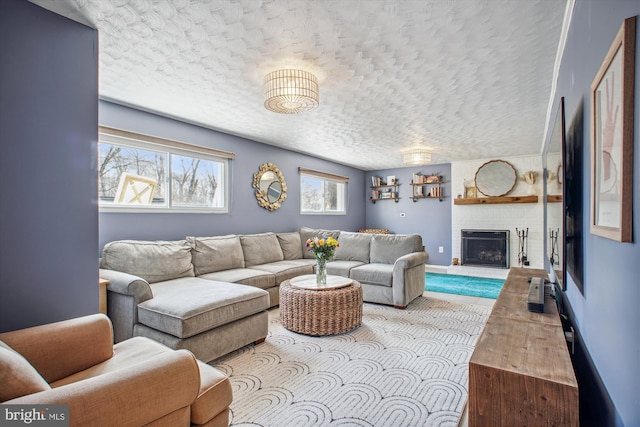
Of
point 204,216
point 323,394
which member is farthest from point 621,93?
point 204,216

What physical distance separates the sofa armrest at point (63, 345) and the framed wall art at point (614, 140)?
6.90ft

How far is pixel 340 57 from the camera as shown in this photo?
2340mm

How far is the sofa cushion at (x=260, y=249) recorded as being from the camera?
421cm

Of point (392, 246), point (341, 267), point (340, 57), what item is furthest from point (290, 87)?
point (392, 246)

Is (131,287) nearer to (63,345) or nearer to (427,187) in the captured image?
(63,345)

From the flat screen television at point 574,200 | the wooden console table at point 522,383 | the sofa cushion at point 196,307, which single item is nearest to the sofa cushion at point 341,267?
the sofa cushion at point 196,307

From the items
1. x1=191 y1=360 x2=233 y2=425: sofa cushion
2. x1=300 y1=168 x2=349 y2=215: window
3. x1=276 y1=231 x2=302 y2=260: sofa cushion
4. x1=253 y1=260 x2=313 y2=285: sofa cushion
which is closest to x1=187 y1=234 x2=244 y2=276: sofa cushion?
x1=253 y1=260 x2=313 y2=285: sofa cushion

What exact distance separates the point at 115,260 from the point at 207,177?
1713mm

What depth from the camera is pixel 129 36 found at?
6.81 ft

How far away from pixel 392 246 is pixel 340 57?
279cm

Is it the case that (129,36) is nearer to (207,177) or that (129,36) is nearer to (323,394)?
(207,177)

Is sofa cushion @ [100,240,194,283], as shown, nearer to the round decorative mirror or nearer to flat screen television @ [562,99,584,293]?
flat screen television @ [562,99,584,293]

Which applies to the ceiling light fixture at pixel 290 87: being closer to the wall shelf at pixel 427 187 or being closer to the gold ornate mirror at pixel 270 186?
the gold ornate mirror at pixel 270 186

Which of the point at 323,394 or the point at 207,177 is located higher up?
the point at 207,177
